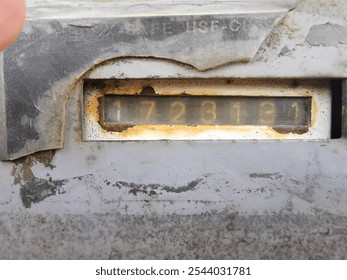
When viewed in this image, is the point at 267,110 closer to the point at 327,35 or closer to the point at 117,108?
the point at 327,35

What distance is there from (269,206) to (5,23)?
2.80 feet

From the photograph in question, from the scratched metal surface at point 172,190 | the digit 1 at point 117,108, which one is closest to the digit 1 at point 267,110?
the scratched metal surface at point 172,190

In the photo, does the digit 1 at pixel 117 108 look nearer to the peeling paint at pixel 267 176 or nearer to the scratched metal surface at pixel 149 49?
the scratched metal surface at pixel 149 49

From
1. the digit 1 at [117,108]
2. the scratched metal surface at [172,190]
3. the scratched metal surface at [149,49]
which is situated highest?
the scratched metal surface at [149,49]

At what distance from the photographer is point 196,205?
148cm

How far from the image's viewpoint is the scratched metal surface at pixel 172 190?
1453 mm

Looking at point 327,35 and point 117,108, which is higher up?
point 327,35

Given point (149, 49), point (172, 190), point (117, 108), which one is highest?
point (149, 49)

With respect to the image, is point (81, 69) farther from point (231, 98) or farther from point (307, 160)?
point (307, 160)

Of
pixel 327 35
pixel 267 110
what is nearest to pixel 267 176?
pixel 267 110

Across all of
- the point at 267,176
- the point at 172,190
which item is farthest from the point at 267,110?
the point at 172,190

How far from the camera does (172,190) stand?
1479 mm

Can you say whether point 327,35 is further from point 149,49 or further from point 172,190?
point 172,190

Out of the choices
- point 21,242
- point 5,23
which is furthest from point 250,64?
point 21,242
